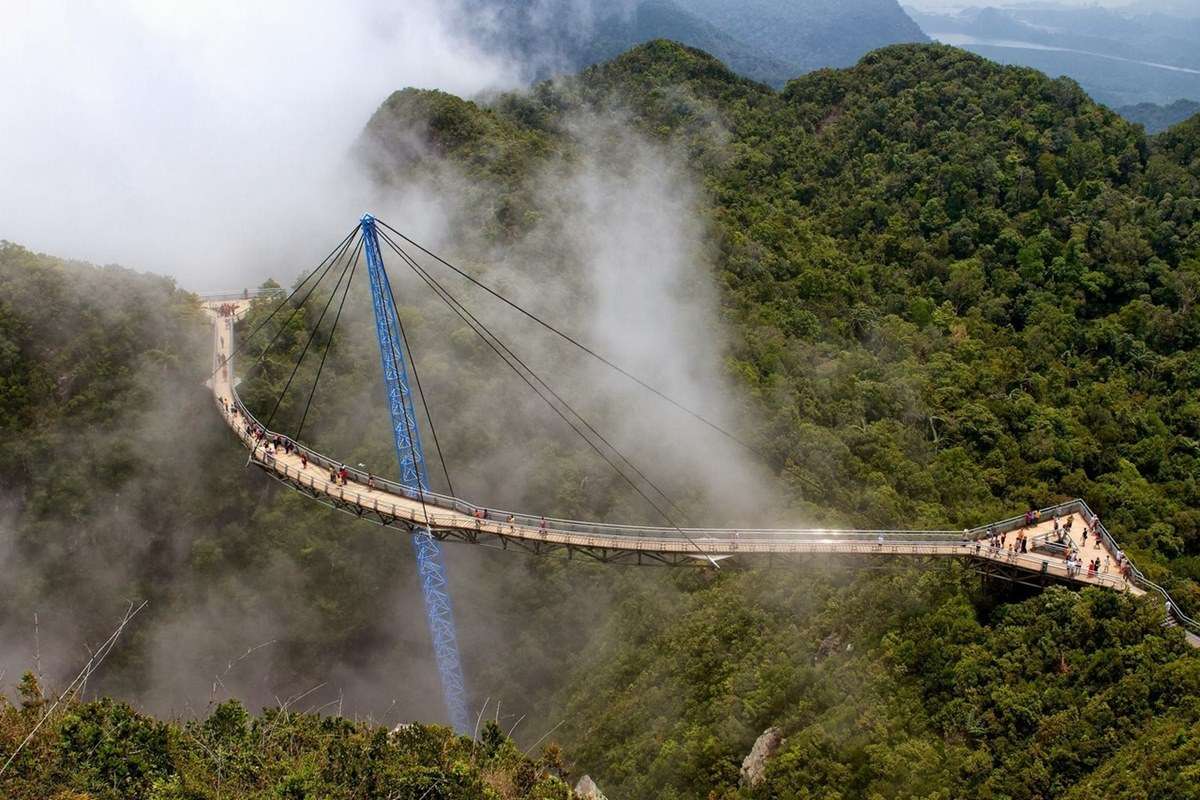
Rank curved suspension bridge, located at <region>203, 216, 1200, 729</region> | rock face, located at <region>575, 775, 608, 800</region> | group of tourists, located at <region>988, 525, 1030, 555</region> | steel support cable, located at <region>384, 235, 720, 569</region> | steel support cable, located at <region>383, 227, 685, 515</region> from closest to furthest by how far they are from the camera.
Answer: curved suspension bridge, located at <region>203, 216, 1200, 729</region>
group of tourists, located at <region>988, 525, 1030, 555</region>
rock face, located at <region>575, 775, 608, 800</region>
steel support cable, located at <region>383, 227, 685, 515</region>
steel support cable, located at <region>384, 235, 720, 569</region>

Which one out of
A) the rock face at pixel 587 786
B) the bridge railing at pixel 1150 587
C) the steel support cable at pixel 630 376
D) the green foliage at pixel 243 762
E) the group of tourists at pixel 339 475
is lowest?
the rock face at pixel 587 786

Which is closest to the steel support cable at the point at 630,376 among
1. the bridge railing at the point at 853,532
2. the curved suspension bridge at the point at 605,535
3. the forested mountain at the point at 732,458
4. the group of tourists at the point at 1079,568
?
the forested mountain at the point at 732,458

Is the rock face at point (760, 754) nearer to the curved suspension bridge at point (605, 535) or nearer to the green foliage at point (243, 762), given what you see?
the curved suspension bridge at point (605, 535)

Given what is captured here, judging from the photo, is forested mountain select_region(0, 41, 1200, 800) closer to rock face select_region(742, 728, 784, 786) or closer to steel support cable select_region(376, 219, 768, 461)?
rock face select_region(742, 728, 784, 786)

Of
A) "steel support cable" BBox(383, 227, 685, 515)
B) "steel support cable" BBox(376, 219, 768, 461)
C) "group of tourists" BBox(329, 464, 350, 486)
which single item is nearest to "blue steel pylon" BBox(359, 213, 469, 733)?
"group of tourists" BBox(329, 464, 350, 486)

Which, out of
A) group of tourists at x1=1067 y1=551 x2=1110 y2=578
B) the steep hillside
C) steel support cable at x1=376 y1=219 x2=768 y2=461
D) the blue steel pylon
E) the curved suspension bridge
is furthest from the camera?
steel support cable at x1=376 y1=219 x2=768 y2=461

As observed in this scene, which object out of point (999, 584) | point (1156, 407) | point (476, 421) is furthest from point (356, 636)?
point (1156, 407)

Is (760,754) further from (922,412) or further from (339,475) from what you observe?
(922,412)
